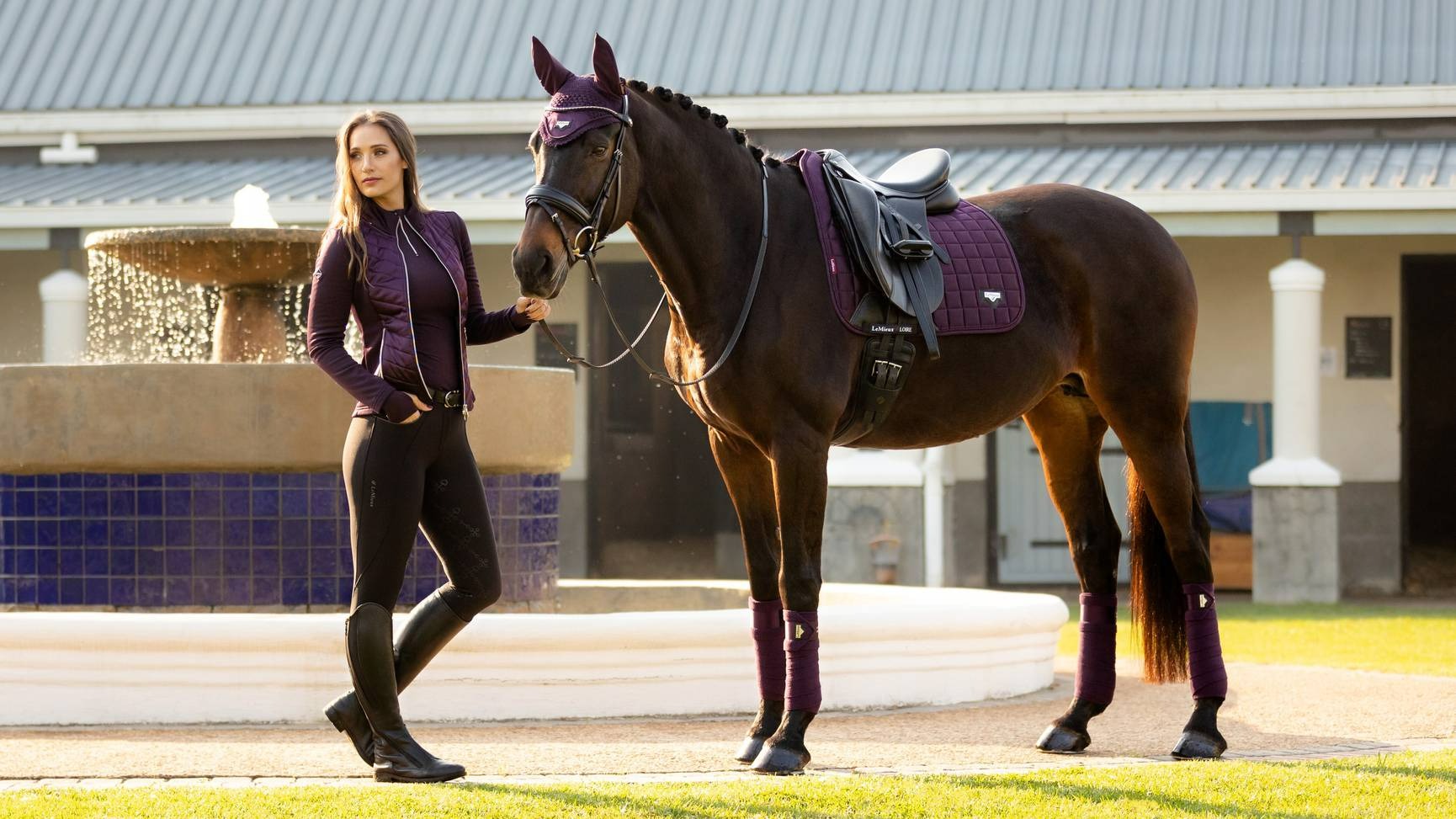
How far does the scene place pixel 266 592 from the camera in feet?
24.6

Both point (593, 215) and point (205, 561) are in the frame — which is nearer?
point (593, 215)

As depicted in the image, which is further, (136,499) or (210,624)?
(136,499)

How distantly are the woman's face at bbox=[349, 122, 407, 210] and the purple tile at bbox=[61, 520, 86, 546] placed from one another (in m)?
3.29

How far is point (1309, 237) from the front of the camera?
1547cm

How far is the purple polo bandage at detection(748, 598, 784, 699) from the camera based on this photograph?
17.9 feet

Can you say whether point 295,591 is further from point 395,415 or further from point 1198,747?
point 1198,747

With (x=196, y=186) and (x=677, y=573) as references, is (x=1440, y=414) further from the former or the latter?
(x=196, y=186)

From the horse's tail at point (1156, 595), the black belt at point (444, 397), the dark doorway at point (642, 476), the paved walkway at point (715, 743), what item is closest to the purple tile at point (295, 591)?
the paved walkway at point (715, 743)

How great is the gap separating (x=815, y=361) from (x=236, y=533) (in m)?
3.36

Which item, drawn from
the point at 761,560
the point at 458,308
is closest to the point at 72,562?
the point at 458,308

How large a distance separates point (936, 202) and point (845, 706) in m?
2.18

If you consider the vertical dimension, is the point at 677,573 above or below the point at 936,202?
below

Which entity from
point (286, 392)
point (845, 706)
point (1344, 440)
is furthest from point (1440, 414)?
point (286, 392)

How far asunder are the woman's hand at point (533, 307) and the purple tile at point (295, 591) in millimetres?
3052
